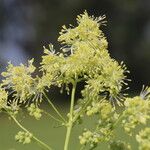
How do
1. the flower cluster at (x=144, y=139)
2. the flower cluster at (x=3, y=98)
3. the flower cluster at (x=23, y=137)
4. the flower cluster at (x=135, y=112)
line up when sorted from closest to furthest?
the flower cluster at (x=144, y=139) → the flower cluster at (x=135, y=112) → the flower cluster at (x=23, y=137) → the flower cluster at (x=3, y=98)

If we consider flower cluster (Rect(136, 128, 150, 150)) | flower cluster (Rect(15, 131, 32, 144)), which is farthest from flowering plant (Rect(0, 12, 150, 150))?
flower cluster (Rect(136, 128, 150, 150))

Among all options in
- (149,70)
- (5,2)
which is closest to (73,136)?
(149,70)

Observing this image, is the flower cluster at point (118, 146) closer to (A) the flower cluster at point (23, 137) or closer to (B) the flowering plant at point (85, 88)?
(B) the flowering plant at point (85, 88)

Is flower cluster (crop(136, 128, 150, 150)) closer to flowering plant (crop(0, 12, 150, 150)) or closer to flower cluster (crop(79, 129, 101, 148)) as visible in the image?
flowering plant (crop(0, 12, 150, 150))

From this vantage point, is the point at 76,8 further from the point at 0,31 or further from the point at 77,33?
the point at 77,33

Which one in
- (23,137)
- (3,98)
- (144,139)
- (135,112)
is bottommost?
(144,139)

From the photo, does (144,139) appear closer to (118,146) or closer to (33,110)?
(118,146)

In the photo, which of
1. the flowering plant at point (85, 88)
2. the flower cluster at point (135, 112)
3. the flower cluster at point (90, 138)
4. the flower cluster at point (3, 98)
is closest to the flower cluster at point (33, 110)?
the flowering plant at point (85, 88)

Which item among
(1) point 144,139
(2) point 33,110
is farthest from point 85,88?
(1) point 144,139
